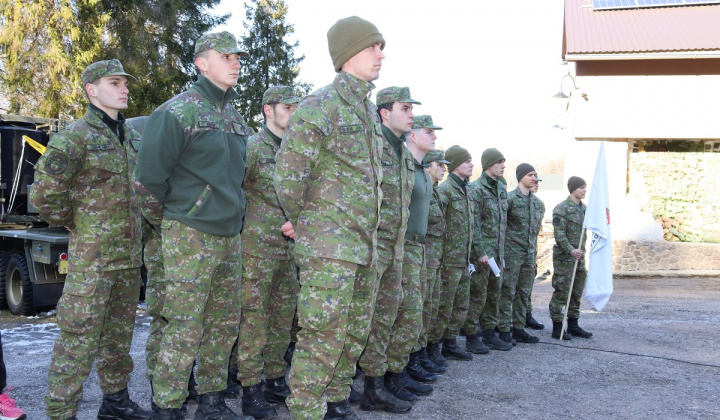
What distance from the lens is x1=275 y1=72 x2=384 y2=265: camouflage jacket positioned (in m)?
3.34

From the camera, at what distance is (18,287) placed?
841 cm

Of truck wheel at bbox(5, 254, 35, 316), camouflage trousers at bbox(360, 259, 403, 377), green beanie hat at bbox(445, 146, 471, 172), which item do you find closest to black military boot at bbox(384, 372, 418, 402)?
camouflage trousers at bbox(360, 259, 403, 377)

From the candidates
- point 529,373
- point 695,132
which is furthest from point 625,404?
point 695,132

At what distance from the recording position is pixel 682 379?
5.46m

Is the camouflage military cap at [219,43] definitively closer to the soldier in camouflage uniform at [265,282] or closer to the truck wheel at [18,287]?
the soldier in camouflage uniform at [265,282]

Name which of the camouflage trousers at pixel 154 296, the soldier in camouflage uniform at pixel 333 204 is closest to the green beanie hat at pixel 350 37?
the soldier in camouflage uniform at pixel 333 204

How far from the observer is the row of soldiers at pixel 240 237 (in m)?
3.38

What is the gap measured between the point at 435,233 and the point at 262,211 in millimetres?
1700

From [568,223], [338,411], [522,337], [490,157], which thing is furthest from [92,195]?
[568,223]

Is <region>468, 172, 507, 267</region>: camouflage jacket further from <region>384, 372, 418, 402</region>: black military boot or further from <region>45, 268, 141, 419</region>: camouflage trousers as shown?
<region>45, 268, 141, 419</region>: camouflage trousers

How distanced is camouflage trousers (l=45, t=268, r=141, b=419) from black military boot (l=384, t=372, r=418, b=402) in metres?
1.90

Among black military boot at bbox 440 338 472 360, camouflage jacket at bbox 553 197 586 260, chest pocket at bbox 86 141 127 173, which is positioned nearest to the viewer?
chest pocket at bbox 86 141 127 173

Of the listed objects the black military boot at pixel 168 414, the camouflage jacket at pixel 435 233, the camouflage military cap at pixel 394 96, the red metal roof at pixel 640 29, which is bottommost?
the black military boot at pixel 168 414

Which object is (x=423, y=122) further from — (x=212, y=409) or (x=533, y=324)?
(x=533, y=324)
